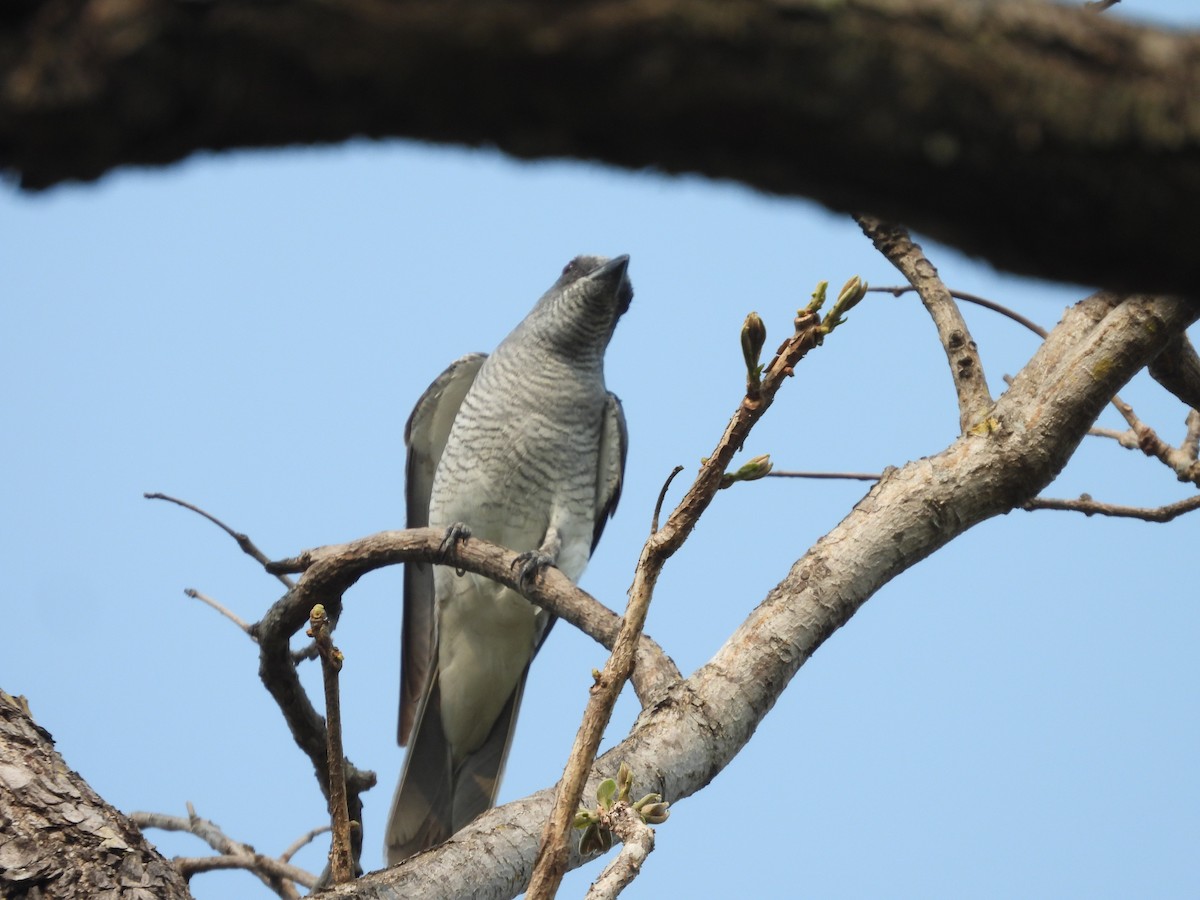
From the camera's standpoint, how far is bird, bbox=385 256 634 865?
6.20 meters

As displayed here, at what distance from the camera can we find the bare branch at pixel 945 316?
4125mm

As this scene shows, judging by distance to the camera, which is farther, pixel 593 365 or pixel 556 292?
pixel 556 292

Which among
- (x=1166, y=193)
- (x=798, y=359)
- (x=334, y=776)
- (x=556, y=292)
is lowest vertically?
(x=1166, y=193)

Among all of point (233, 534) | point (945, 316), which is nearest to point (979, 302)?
point (945, 316)

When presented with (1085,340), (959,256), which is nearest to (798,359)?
(959,256)

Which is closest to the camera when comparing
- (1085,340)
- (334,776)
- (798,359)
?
(798,359)

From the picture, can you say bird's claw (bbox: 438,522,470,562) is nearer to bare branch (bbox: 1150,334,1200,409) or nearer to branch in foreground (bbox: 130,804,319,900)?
branch in foreground (bbox: 130,804,319,900)

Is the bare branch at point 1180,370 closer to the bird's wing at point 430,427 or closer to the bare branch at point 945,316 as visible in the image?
the bare branch at point 945,316

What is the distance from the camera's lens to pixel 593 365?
7.68m

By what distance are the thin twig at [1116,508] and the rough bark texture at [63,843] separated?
3.11m

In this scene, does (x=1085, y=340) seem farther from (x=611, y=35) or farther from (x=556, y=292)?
(x=556, y=292)

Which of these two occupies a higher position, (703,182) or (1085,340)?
(1085,340)

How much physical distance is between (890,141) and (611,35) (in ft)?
0.87

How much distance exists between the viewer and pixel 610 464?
24.4 feet
